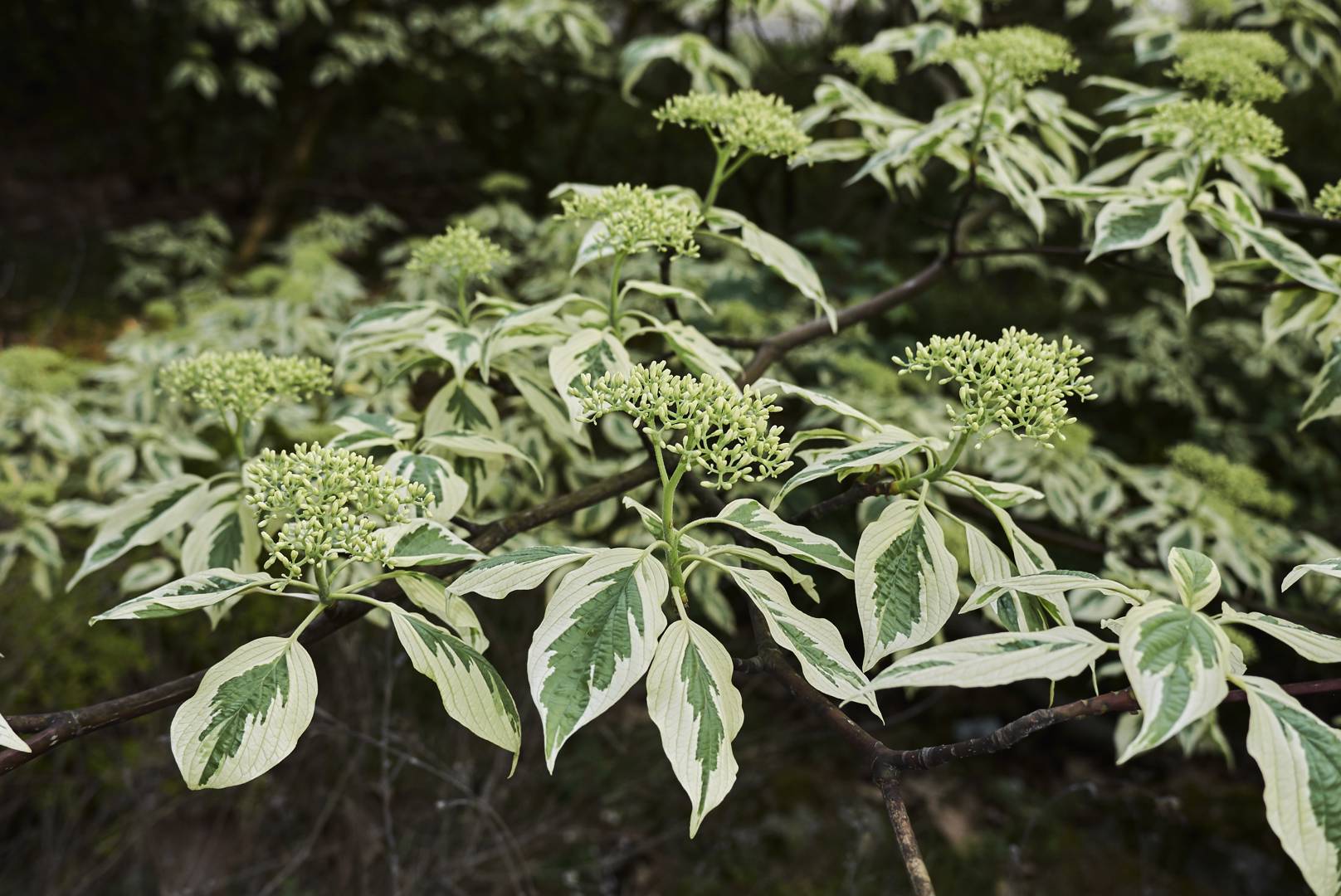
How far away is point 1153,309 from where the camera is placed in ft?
11.3

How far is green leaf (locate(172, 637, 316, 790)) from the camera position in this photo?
691 mm

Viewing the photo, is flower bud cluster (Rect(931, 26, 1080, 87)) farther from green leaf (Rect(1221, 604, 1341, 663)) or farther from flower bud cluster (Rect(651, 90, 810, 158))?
green leaf (Rect(1221, 604, 1341, 663))

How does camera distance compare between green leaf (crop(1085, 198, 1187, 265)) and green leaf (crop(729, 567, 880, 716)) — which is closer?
green leaf (crop(729, 567, 880, 716))

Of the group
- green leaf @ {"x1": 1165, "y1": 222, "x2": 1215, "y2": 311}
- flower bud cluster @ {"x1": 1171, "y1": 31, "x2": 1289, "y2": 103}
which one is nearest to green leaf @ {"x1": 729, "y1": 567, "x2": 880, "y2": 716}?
green leaf @ {"x1": 1165, "y1": 222, "x2": 1215, "y2": 311}

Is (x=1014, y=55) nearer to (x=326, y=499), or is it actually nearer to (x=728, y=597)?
(x=326, y=499)

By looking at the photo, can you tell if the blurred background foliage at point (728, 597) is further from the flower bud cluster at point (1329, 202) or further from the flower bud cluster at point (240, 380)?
the flower bud cluster at point (240, 380)

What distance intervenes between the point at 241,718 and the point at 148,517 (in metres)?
0.56

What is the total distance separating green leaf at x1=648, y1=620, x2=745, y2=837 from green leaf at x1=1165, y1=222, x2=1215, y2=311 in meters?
0.81

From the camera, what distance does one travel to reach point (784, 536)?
786 mm

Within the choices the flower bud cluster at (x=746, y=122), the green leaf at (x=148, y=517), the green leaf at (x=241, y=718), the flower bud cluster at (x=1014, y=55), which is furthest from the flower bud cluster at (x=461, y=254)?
the flower bud cluster at (x=1014, y=55)

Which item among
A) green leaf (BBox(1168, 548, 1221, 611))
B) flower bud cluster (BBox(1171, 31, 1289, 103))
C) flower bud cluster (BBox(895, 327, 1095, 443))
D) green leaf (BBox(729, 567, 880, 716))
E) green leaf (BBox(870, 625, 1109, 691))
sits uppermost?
flower bud cluster (BBox(1171, 31, 1289, 103))

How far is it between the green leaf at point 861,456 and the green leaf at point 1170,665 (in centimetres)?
23

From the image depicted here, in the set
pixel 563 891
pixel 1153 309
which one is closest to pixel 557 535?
pixel 563 891

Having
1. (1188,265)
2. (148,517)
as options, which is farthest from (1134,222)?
(148,517)
